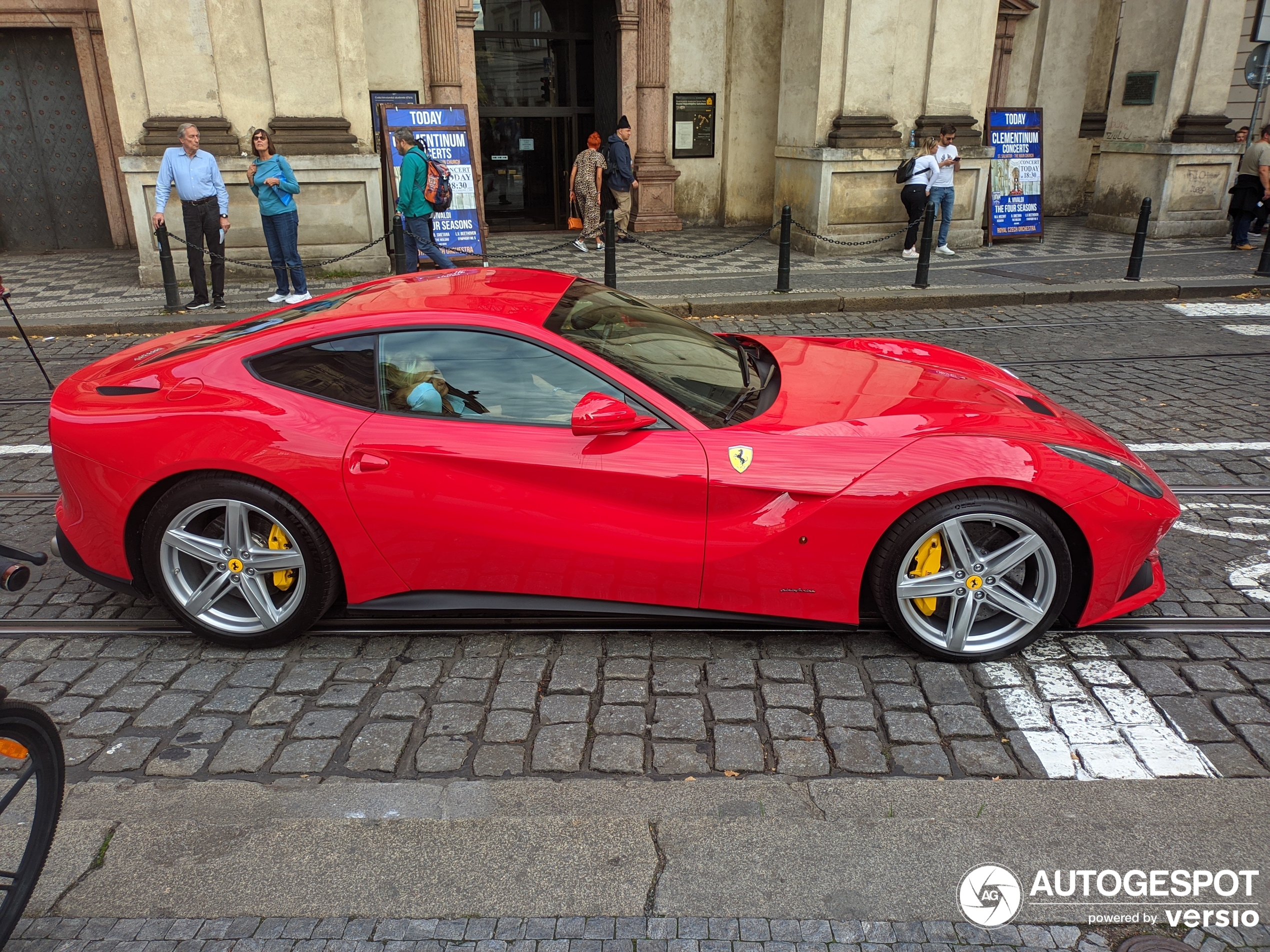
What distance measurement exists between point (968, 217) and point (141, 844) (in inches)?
570

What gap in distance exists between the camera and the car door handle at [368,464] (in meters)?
3.76

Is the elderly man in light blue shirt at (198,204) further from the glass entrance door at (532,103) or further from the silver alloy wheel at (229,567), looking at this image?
the silver alloy wheel at (229,567)

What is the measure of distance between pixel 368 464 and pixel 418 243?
817cm

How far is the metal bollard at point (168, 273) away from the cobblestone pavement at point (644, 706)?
7.20 m

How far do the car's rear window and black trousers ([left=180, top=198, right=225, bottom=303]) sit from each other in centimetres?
692

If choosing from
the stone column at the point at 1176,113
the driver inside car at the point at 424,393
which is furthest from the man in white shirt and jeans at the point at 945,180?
the driver inside car at the point at 424,393

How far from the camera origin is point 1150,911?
267 cm

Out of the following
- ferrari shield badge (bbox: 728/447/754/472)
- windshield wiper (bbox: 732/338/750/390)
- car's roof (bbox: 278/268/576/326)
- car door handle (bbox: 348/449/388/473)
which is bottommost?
car door handle (bbox: 348/449/388/473)

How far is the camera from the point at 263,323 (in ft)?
14.3

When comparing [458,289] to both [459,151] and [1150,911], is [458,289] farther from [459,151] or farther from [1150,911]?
[459,151]

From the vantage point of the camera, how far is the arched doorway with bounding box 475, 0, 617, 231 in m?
16.0

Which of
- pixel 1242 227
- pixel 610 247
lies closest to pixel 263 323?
pixel 610 247

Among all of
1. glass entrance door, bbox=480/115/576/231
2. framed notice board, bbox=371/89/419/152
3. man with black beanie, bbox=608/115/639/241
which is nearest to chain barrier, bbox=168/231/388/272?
framed notice board, bbox=371/89/419/152

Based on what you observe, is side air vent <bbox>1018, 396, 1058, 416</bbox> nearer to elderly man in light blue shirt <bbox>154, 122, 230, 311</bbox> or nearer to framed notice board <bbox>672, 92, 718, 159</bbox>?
elderly man in light blue shirt <bbox>154, 122, 230, 311</bbox>
